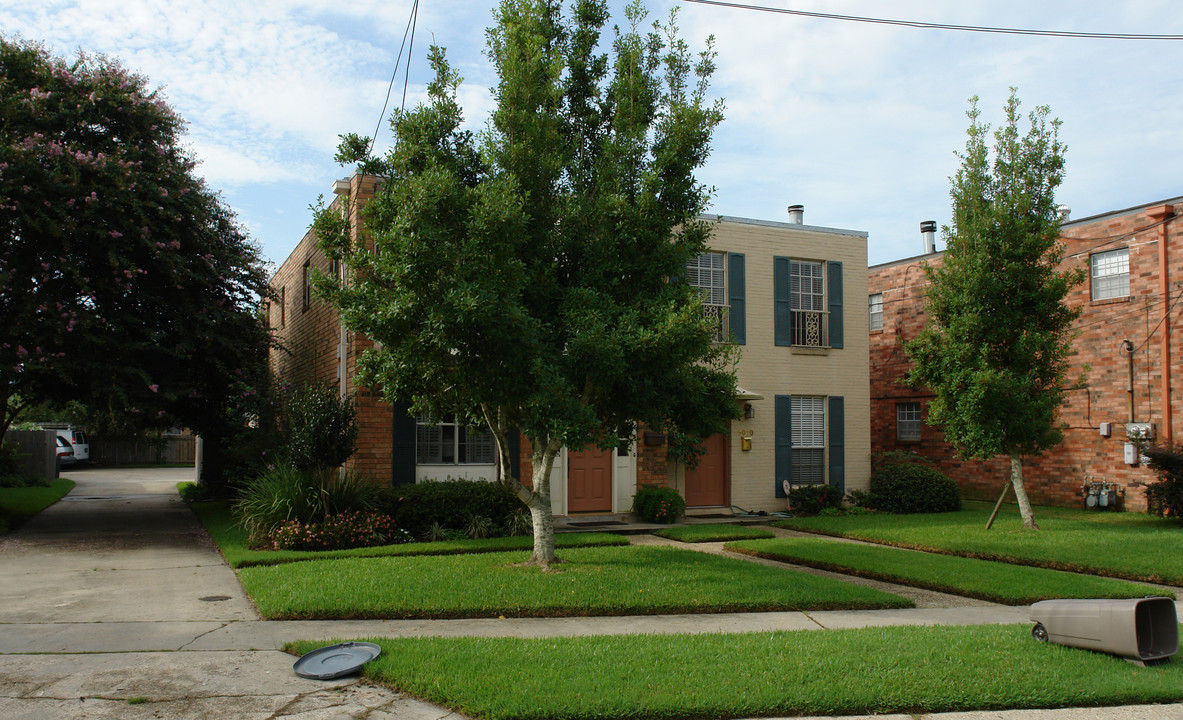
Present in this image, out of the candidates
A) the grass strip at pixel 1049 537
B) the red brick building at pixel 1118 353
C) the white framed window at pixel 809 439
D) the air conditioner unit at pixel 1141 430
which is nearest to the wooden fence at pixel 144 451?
the white framed window at pixel 809 439

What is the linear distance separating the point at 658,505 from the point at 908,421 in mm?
9565

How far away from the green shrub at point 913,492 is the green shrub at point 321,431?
10.8 m

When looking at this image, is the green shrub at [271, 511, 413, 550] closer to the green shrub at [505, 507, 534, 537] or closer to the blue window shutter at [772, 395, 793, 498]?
the green shrub at [505, 507, 534, 537]

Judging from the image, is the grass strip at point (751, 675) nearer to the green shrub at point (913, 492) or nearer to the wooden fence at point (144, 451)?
the green shrub at point (913, 492)

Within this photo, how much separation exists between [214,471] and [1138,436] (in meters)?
20.7

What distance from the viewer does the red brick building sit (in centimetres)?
1598

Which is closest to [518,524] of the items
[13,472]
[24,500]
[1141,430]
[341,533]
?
[341,533]

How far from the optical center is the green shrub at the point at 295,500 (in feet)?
37.9

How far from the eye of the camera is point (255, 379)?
15.1 m

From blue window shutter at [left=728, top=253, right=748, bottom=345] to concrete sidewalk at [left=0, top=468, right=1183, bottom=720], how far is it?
28.6ft

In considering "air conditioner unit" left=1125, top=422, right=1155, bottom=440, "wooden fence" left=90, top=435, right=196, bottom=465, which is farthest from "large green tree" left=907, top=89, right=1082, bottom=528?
"wooden fence" left=90, top=435, right=196, bottom=465

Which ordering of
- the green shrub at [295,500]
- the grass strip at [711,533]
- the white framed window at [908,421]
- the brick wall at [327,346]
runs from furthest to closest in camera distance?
1. the white framed window at [908,421]
2. the brick wall at [327,346]
3. the grass strip at [711,533]
4. the green shrub at [295,500]

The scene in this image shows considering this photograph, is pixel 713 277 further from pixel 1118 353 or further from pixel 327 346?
pixel 1118 353

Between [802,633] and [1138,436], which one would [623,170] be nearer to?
[802,633]
